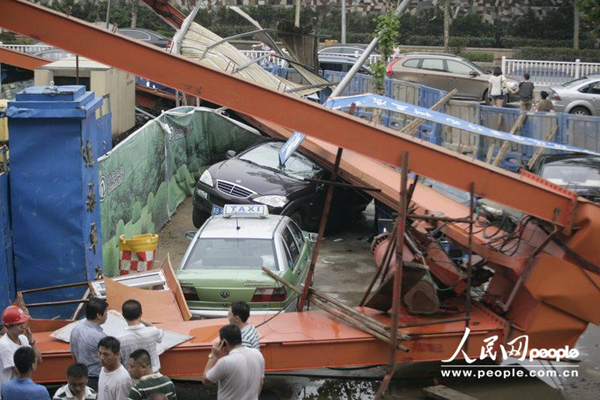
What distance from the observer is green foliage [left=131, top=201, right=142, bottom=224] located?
14367 millimetres

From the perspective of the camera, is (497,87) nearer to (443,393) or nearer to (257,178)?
(257,178)

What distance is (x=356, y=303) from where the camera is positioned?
12.7m

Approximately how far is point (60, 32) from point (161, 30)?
43433 mm

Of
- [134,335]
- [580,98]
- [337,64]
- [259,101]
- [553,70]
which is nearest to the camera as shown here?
[134,335]

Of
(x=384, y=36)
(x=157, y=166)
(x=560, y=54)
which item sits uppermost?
(x=384, y=36)

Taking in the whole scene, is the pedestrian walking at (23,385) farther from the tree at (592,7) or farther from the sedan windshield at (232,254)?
the tree at (592,7)

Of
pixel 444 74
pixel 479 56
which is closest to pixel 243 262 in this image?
pixel 444 74

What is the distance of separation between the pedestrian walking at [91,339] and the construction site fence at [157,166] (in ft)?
15.9

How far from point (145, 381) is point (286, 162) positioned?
10.2 metres

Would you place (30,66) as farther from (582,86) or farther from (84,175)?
(582,86)

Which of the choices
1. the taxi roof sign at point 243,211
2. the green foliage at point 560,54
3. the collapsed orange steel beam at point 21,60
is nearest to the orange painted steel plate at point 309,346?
the taxi roof sign at point 243,211

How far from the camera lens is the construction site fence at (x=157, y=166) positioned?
13016 millimetres

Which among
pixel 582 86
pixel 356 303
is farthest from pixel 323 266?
pixel 582 86

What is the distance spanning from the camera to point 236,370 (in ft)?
21.9
